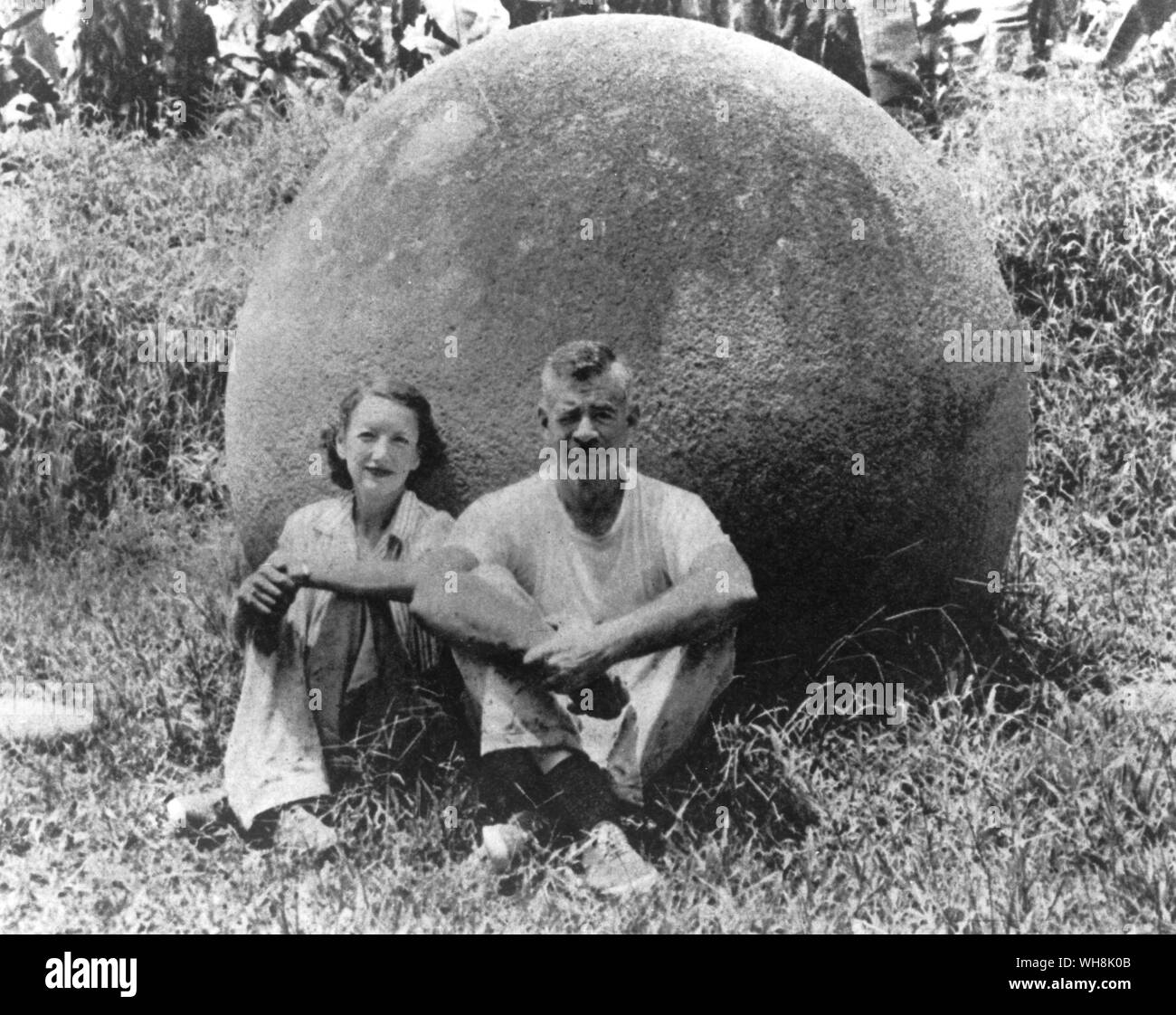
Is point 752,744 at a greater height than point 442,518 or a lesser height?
lesser

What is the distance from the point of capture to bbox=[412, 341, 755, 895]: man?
346 centimetres

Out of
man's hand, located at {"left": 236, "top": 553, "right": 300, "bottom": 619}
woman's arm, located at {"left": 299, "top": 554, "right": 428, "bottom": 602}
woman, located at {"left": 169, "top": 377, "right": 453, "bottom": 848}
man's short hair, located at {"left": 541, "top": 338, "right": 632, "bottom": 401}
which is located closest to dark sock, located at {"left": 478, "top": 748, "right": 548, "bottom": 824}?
woman, located at {"left": 169, "top": 377, "right": 453, "bottom": 848}

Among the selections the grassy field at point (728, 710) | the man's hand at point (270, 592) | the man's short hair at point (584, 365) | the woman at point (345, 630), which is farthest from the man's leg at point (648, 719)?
the man's hand at point (270, 592)

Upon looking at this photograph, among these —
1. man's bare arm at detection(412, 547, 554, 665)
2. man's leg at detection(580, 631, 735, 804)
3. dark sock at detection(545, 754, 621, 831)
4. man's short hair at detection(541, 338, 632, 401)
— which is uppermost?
man's short hair at detection(541, 338, 632, 401)

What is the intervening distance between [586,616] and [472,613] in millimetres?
266

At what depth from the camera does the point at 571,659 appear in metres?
3.42

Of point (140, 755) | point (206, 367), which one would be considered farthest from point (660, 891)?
point (206, 367)

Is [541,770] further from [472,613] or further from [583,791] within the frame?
[472,613]

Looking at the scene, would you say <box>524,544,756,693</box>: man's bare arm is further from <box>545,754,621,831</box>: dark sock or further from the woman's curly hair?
the woman's curly hair

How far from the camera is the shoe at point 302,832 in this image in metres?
3.56

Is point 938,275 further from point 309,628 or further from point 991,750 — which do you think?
point 309,628

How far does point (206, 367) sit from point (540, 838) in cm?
310

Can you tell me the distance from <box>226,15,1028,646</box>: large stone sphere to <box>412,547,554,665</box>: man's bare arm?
22cm
